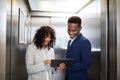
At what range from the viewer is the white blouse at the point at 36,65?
204 cm

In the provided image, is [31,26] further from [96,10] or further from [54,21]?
[96,10]

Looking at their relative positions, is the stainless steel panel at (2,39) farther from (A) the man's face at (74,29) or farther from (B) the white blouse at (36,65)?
(A) the man's face at (74,29)

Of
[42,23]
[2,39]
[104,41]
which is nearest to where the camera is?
[2,39]

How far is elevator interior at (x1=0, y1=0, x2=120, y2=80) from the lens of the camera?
159 cm

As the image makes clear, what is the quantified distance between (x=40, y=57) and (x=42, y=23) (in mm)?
2252

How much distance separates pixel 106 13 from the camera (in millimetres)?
1573

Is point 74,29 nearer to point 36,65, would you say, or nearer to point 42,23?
point 36,65

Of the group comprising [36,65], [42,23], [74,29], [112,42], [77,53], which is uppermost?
[42,23]

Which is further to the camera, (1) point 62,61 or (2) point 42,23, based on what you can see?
(2) point 42,23

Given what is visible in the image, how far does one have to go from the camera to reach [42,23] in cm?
429

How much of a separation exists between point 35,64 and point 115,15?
0.97 m

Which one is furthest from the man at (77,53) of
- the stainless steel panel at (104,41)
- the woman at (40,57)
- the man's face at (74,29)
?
the stainless steel panel at (104,41)

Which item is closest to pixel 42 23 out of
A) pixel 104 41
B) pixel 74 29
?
pixel 74 29

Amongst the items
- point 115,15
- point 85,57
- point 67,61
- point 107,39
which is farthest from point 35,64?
point 115,15
